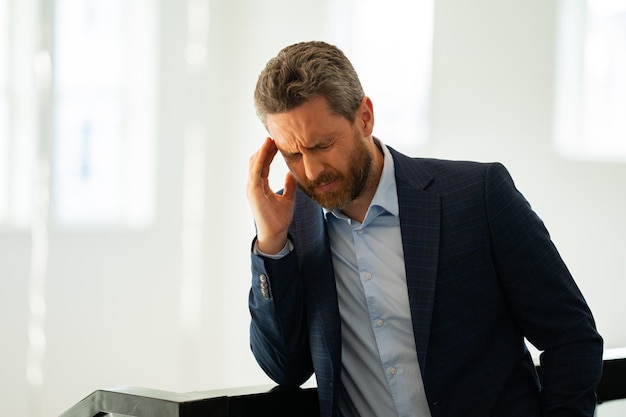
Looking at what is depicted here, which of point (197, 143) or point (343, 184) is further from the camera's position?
point (197, 143)

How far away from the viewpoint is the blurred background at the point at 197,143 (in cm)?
481

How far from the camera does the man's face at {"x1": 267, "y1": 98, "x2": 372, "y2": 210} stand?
1.97 meters

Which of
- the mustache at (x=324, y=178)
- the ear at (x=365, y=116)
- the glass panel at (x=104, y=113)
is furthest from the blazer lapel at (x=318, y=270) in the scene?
the glass panel at (x=104, y=113)

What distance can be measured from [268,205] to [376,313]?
35 cm

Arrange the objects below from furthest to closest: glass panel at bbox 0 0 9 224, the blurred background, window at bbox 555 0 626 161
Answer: glass panel at bbox 0 0 9 224
the blurred background
window at bbox 555 0 626 161

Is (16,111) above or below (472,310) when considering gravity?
above

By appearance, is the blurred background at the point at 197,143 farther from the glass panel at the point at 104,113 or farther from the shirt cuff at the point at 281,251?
the shirt cuff at the point at 281,251

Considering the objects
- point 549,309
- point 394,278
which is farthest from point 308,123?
point 549,309

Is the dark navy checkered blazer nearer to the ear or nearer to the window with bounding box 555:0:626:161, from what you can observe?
the ear

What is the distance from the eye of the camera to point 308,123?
197cm

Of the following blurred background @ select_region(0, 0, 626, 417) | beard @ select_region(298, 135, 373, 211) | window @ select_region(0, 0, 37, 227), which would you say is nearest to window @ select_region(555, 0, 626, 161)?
blurred background @ select_region(0, 0, 626, 417)

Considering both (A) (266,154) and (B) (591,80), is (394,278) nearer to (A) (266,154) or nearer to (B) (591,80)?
(A) (266,154)

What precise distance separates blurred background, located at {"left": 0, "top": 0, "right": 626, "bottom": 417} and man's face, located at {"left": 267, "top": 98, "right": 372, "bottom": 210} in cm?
306

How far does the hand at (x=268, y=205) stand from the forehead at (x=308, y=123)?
61 millimetres
